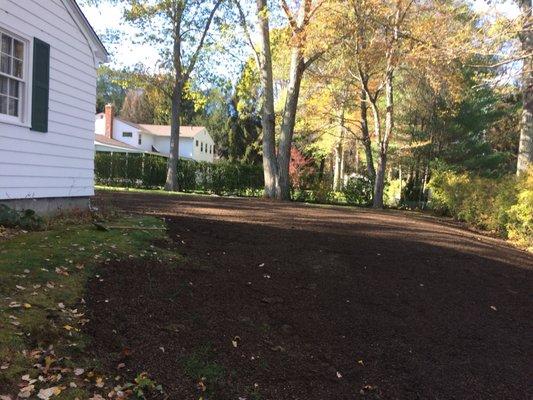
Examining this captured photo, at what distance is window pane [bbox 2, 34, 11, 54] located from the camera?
6.98 meters

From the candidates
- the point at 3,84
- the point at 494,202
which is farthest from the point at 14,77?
the point at 494,202

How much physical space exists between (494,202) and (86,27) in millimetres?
11331

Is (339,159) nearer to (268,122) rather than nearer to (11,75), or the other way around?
(268,122)

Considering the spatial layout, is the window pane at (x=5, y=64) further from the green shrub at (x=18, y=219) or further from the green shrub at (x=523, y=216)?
the green shrub at (x=523, y=216)

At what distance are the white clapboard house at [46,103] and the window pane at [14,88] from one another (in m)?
0.01

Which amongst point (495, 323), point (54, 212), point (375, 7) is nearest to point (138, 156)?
point (375, 7)

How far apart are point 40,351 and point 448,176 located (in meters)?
18.9

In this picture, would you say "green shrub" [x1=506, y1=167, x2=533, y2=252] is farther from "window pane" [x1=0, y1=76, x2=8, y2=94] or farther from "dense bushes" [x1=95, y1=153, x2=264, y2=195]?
"dense bushes" [x1=95, y1=153, x2=264, y2=195]

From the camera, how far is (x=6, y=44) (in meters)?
7.06

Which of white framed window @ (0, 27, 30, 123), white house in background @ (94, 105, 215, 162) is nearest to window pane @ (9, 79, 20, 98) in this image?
white framed window @ (0, 27, 30, 123)

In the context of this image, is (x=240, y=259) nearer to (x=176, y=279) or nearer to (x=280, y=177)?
(x=176, y=279)

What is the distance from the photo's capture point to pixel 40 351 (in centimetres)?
322

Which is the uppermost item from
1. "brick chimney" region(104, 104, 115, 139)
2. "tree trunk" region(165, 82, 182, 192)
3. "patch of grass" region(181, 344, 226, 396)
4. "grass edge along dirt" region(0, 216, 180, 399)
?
"brick chimney" region(104, 104, 115, 139)

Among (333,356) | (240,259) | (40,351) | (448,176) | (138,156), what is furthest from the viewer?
(138,156)
